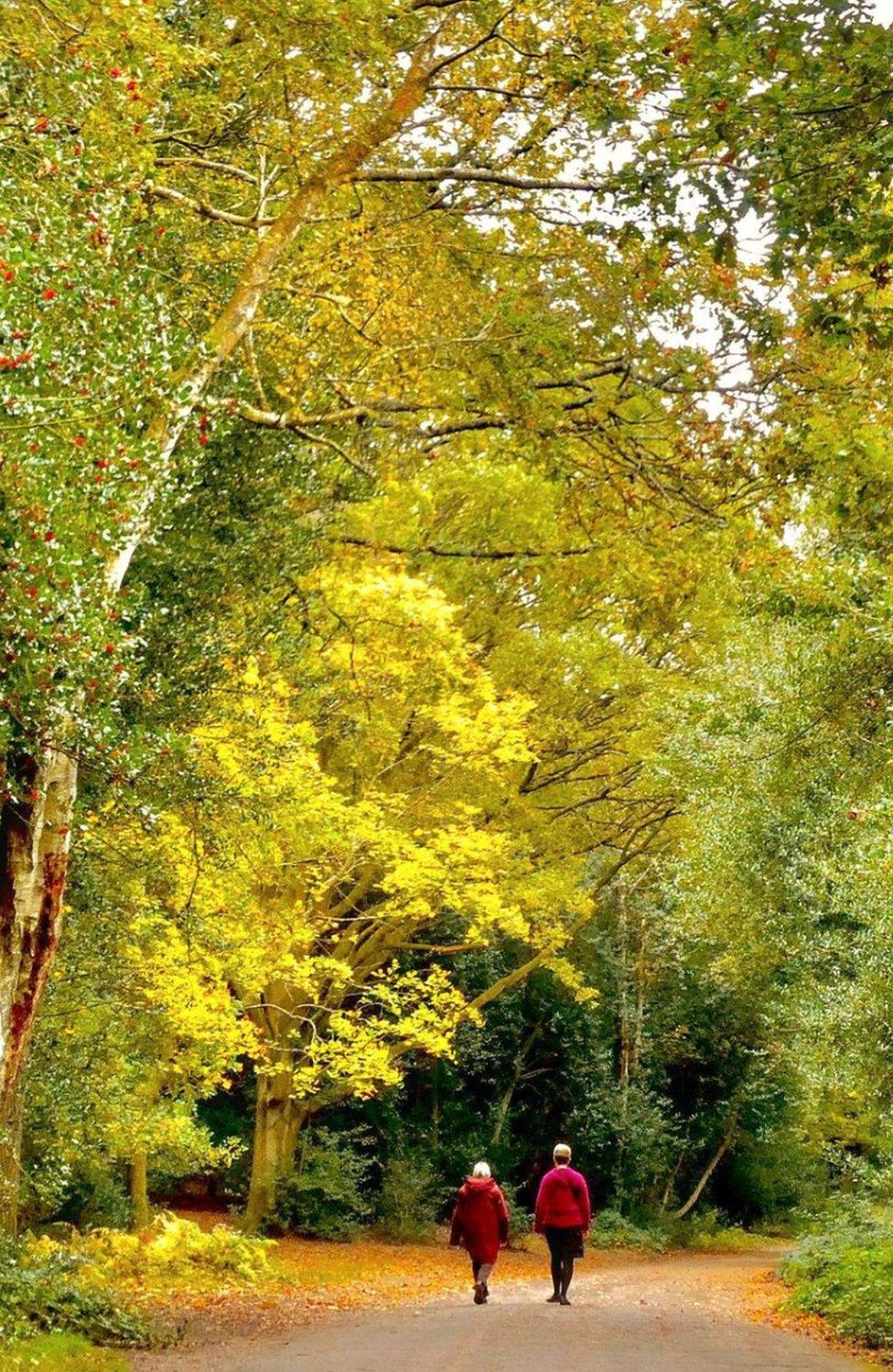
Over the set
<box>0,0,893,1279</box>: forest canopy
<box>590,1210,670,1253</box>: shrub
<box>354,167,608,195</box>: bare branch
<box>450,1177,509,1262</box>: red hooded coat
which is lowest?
<box>590,1210,670,1253</box>: shrub

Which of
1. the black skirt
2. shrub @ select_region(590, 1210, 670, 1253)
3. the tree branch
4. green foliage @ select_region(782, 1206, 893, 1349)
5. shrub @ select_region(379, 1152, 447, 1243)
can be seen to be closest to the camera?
green foliage @ select_region(782, 1206, 893, 1349)

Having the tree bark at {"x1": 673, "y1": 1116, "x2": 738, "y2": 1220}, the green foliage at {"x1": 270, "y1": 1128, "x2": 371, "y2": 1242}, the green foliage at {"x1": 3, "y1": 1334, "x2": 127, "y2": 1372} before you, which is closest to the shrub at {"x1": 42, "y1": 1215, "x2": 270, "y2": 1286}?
the green foliage at {"x1": 3, "y1": 1334, "x2": 127, "y2": 1372}

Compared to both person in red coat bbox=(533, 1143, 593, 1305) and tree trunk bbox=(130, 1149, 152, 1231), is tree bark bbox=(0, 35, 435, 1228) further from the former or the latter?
tree trunk bbox=(130, 1149, 152, 1231)

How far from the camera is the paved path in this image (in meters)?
10.6

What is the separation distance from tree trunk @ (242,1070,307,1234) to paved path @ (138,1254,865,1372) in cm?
834

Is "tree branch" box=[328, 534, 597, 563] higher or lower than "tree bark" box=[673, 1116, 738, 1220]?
higher

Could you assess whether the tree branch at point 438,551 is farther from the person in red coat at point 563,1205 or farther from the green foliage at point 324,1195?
the green foliage at point 324,1195

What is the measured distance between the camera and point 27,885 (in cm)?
895

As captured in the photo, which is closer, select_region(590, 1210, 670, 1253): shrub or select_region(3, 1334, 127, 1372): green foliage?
select_region(3, 1334, 127, 1372): green foliage

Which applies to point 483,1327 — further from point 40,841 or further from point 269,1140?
point 269,1140

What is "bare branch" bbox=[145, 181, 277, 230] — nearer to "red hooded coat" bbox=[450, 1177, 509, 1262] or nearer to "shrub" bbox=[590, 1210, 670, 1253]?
"red hooded coat" bbox=[450, 1177, 509, 1262]

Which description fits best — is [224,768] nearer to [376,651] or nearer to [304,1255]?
[376,651]

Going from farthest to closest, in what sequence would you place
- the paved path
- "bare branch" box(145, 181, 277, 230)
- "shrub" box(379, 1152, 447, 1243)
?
"shrub" box(379, 1152, 447, 1243) < the paved path < "bare branch" box(145, 181, 277, 230)

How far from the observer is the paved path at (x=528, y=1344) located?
34.8 feet
